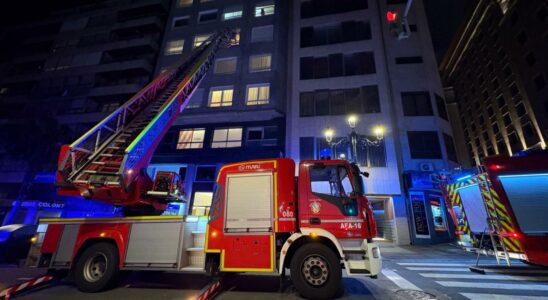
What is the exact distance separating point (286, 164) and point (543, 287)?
7.19 m

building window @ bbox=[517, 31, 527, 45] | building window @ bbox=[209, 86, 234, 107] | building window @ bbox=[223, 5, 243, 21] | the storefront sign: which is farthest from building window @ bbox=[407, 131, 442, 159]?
building window @ bbox=[517, 31, 527, 45]

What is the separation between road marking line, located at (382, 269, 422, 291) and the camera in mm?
5801

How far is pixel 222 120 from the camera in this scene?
2186cm

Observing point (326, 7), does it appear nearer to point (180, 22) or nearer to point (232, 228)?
point (180, 22)

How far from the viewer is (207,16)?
27250mm

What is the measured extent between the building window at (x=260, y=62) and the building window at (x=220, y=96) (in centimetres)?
318

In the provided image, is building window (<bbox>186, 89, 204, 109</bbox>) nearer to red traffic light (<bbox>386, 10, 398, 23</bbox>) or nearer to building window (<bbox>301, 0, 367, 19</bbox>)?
building window (<bbox>301, 0, 367, 19</bbox>)

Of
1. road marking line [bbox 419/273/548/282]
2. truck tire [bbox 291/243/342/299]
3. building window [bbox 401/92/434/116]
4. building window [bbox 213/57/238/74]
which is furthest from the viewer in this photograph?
building window [bbox 213/57/238/74]

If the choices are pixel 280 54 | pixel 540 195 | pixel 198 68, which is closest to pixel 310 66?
pixel 280 54

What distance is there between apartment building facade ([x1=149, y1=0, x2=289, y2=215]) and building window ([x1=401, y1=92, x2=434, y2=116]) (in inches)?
425

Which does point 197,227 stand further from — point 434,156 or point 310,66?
point 310,66

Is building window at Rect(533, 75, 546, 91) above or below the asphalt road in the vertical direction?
above

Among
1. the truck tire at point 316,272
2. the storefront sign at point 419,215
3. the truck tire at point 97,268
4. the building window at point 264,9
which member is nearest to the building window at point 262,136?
the storefront sign at point 419,215

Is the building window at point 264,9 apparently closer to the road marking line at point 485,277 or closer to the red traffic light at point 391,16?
the red traffic light at point 391,16
